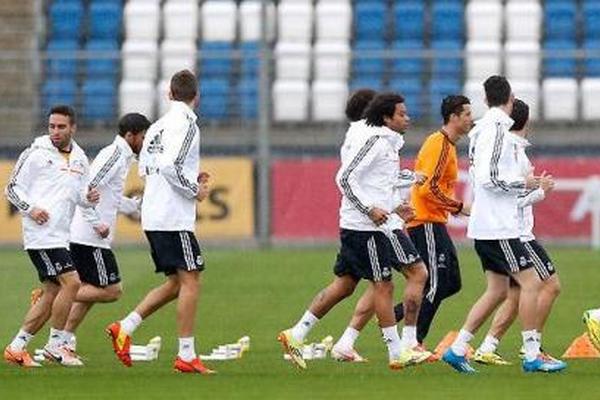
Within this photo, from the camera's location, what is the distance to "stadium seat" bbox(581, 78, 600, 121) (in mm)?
30297

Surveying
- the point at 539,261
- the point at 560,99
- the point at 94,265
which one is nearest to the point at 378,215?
the point at 539,261

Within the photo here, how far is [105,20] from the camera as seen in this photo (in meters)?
33.5

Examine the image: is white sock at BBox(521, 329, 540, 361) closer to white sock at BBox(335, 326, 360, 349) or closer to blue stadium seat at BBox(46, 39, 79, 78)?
white sock at BBox(335, 326, 360, 349)

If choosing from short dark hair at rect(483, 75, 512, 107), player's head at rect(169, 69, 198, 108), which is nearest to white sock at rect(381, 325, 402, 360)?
short dark hair at rect(483, 75, 512, 107)

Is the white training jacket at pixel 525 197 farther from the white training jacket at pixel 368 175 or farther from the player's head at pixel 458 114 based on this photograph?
the player's head at pixel 458 114

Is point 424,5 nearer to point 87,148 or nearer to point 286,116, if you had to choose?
point 286,116

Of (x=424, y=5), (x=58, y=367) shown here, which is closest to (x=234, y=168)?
(x=424, y=5)

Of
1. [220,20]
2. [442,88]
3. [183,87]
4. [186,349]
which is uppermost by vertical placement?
[183,87]

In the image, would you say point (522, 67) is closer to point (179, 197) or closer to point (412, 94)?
point (412, 94)

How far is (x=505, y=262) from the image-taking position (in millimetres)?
15734

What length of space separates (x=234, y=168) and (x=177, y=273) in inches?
540

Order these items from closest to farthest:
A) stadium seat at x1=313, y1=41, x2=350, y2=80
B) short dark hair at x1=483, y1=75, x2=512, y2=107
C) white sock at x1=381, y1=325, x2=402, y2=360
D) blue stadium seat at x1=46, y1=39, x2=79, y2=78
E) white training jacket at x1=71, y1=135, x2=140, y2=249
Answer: short dark hair at x1=483, y1=75, x2=512, y2=107
white sock at x1=381, y1=325, x2=402, y2=360
white training jacket at x1=71, y1=135, x2=140, y2=249
blue stadium seat at x1=46, y1=39, x2=79, y2=78
stadium seat at x1=313, y1=41, x2=350, y2=80

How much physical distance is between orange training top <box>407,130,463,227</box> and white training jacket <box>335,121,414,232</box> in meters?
0.90

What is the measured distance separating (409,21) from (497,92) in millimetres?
17500
